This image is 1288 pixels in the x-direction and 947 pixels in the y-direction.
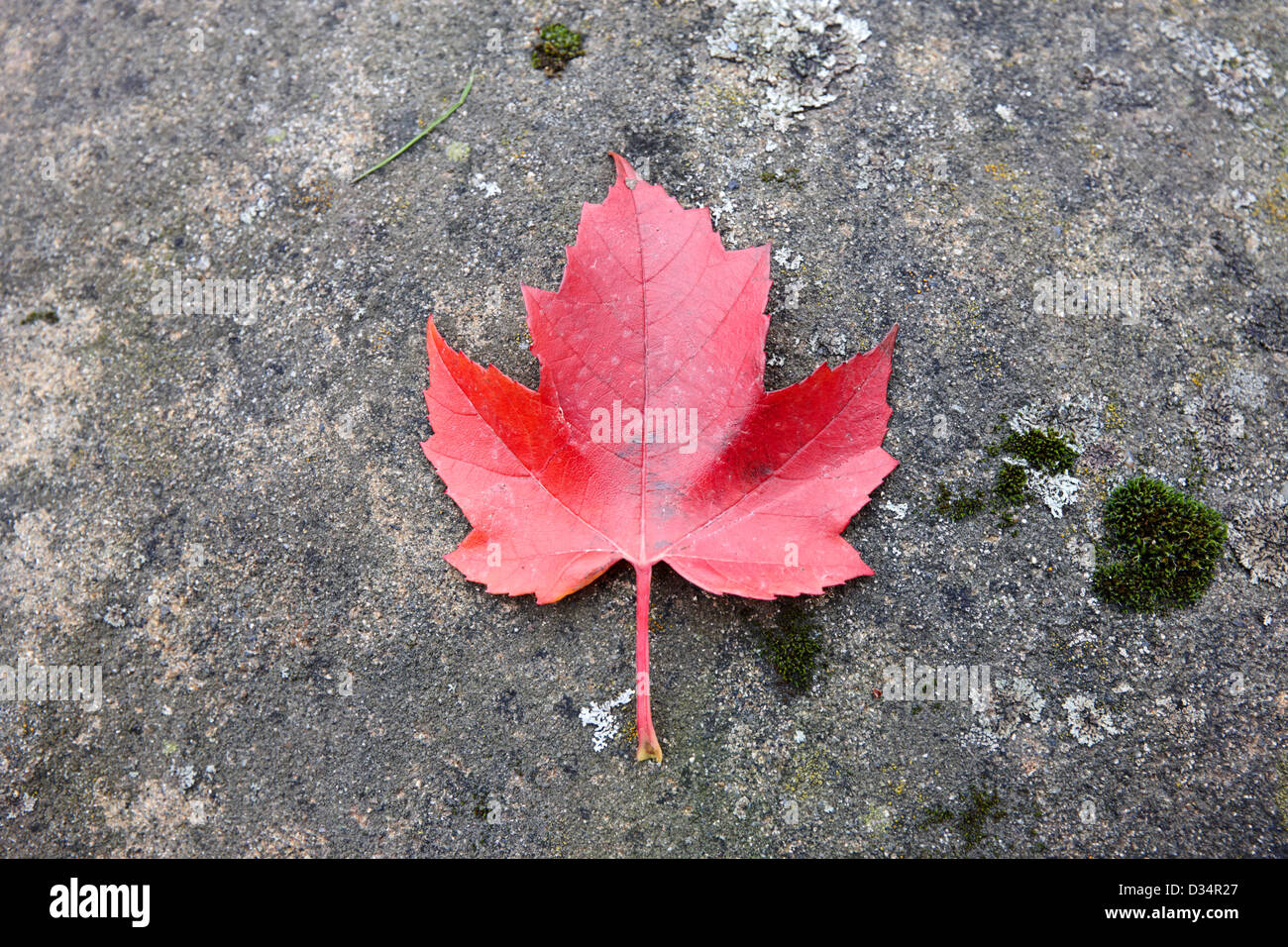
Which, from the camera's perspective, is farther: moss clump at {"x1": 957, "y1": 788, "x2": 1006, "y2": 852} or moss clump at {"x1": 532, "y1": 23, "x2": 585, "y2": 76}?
moss clump at {"x1": 532, "y1": 23, "x2": 585, "y2": 76}

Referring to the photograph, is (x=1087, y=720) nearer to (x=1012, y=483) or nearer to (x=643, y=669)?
(x=1012, y=483)

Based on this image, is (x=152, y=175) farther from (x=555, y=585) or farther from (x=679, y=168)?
(x=555, y=585)

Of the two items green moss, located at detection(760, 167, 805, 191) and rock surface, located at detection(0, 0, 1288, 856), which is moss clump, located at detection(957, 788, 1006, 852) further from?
green moss, located at detection(760, 167, 805, 191)

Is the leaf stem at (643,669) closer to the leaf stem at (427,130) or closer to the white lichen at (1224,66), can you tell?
the leaf stem at (427,130)

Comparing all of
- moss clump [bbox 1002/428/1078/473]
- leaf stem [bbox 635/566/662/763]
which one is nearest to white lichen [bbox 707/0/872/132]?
moss clump [bbox 1002/428/1078/473]

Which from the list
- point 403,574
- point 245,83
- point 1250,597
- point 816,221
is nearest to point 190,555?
point 403,574
